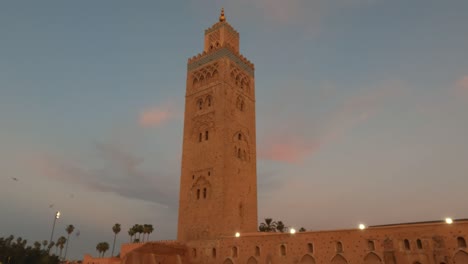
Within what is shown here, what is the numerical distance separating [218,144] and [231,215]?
20.3ft

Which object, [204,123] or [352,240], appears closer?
[352,240]

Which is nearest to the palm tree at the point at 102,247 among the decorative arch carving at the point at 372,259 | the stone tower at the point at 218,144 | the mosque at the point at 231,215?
the mosque at the point at 231,215

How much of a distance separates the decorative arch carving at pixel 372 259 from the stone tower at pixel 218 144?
11032 mm

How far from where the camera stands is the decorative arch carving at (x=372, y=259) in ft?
62.9

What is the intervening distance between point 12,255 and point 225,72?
29.3m

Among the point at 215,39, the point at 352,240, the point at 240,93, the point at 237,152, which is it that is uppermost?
the point at 215,39

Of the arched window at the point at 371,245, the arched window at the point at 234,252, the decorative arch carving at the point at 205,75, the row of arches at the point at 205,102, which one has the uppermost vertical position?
the decorative arch carving at the point at 205,75

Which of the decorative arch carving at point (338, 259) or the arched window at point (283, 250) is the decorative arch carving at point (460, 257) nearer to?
the decorative arch carving at point (338, 259)

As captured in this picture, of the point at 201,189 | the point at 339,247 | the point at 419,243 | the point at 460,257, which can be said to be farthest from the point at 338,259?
the point at 201,189

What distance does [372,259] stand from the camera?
764 inches

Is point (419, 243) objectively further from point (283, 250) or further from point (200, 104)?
point (200, 104)

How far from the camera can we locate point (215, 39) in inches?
1364

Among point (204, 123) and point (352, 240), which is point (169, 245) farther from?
point (352, 240)

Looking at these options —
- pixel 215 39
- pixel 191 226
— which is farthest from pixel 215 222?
pixel 215 39
